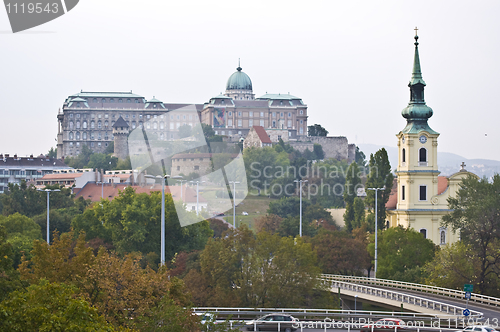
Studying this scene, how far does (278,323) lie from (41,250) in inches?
450

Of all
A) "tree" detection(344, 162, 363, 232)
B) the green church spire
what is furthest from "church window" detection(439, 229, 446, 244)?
"tree" detection(344, 162, 363, 232)

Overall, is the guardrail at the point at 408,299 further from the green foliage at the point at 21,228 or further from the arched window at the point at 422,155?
the arched window at the point at 422,155

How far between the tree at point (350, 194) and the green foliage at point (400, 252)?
871 inches

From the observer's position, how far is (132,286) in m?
28.0

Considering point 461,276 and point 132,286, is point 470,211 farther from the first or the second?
point 132,286

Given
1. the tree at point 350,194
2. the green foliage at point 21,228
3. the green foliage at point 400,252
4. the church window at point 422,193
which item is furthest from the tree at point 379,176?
the green foliage at point 21,228

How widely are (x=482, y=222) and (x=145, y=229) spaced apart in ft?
82.9

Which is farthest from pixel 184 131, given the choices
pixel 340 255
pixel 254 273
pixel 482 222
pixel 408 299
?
pixel 254 273

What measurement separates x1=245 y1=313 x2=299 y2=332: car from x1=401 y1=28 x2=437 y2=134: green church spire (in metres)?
43.5

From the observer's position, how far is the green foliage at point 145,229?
59250mm

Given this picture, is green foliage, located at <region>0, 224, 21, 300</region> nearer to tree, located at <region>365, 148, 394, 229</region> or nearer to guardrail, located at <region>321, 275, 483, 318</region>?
guardrail, located at <region>321, 275, 483, 318</region>

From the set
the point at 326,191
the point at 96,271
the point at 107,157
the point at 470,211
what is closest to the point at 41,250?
the point at 96,271

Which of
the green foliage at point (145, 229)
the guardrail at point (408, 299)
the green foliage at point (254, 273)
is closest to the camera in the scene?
the guardrail at point (408, 299)

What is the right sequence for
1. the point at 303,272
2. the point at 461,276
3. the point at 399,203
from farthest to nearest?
the point at 399,203, the point at 461,276, the point at 303,272
